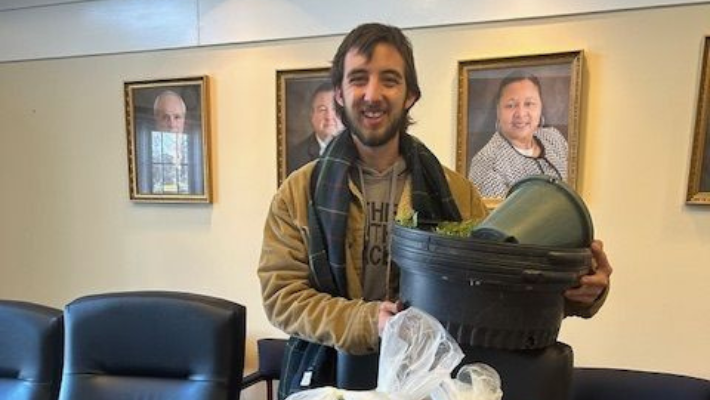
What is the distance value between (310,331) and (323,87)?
152 cm

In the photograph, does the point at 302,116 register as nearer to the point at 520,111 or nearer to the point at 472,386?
the point at 520,111

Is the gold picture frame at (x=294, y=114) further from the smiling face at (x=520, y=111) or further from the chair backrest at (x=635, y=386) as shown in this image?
the chair backrest at (x=635, y=386)

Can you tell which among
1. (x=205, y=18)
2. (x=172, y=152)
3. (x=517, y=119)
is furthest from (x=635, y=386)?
(x=205, y=18)

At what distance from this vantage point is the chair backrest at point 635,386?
1787 millimetres

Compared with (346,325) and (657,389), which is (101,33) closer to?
(346,325)

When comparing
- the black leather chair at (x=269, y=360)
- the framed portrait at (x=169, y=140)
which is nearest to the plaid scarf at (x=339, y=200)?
the black leather chair at (x=269, y=360)

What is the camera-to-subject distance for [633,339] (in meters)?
2.00

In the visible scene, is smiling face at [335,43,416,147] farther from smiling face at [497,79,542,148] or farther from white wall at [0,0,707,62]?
white wall at [0,0,707,62]

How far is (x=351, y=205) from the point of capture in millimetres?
1097

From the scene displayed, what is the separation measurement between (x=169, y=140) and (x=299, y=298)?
1.76m

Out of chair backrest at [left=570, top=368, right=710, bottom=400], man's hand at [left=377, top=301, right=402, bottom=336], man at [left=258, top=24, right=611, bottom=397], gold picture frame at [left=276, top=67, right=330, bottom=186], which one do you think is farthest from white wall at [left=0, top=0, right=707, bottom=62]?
man's hand at [left=377, top=301, right=402, bottom=336]

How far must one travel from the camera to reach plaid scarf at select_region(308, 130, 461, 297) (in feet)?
3.41

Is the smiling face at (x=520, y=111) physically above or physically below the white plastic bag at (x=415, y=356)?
above

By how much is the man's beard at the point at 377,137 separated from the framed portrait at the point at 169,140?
155 centimetres
